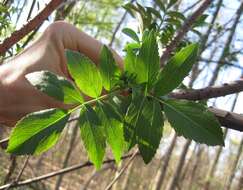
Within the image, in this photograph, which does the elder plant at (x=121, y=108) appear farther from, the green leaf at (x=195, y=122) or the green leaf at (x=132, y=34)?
the green leaf at (x=132, y=34)

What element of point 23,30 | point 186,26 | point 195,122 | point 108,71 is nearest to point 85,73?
point 108,71

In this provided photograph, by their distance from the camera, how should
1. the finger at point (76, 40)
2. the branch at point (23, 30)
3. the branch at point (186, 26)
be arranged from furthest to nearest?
the branch at point (186, 26) < the branch at point (23, 30) < the finger at point (76, 40)

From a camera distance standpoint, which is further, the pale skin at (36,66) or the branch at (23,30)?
the branch at (23,30)

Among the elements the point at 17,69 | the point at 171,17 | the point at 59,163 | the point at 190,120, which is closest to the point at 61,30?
the point at 17,69

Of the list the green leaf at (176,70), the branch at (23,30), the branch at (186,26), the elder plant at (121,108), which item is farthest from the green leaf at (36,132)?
Answer: the branch at (186,26)

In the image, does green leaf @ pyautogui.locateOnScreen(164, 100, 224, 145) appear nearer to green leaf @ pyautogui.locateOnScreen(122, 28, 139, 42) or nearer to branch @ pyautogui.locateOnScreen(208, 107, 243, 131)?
branch @ pyautogui.locateOnScreen(208, 107, 243, 131)

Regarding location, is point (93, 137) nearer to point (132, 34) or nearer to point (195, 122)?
point (195, 122)
